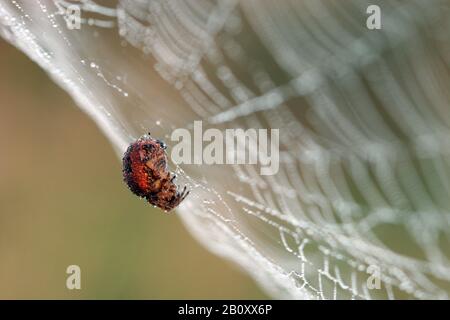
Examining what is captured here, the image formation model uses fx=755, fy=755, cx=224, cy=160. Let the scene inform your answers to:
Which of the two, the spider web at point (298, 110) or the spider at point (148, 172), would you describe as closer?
the spider at point (148, 172)

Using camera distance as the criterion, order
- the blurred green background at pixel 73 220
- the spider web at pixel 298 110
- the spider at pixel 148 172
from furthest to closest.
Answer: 1. the blurred green background at pixel 73 220
2. the spider web at pixel 298 110
3. the spider at pixel 148 172

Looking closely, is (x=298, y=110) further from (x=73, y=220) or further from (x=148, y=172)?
(x=148, y=172)

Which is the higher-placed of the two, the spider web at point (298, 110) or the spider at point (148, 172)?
the spider web at point (298, 110)

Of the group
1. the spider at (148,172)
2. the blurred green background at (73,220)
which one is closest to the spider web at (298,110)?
the blurred green background at (73,220)

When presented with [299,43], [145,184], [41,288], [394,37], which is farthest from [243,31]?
[145,184]

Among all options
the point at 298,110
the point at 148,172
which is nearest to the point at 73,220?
the point at 298,110

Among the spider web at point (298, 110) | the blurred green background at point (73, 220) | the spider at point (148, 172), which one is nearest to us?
the spider at point (148, 172)

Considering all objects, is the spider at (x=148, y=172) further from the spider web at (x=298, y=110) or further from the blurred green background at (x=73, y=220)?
the blurred green background at (x=73, y=220)
